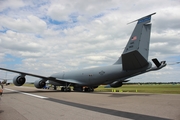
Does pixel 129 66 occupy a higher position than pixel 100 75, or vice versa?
pixel 129 66

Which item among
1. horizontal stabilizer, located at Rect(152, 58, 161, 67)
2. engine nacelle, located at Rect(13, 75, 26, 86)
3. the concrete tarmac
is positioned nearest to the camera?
the concrete tarmac

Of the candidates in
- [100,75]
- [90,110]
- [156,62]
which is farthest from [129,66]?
[90,110]

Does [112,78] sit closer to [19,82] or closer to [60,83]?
[60,83]

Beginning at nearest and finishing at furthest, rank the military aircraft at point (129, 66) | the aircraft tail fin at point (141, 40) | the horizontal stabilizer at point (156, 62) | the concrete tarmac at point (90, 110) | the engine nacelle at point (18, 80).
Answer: the concrete tarmac at point (90, 110), the military aircraft at point (129, 66), the horizontal stabilizer at point (156, 62), the aircraft tail fin at point (141, 40), the engine nacelle at point (18, 80)

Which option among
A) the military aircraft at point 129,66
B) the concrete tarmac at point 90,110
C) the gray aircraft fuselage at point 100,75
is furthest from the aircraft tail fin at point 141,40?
the concrete tarmac at point 90,110

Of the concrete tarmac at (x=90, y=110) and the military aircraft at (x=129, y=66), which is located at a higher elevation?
the military aircraft at (x=129, y=66)

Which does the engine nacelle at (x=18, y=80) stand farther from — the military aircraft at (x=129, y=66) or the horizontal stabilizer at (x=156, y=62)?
the horizontal stabilizer at (x=156, y=62)

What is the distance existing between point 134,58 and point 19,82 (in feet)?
55.9

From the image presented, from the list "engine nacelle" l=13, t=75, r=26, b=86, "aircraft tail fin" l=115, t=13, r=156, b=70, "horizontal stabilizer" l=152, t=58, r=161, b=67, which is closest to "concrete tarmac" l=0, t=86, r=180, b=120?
"horizontal stabilizer" l=152, t=58, r=161, b=67

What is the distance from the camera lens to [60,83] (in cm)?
3023

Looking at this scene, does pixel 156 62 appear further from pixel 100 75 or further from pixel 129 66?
pixel 100 75

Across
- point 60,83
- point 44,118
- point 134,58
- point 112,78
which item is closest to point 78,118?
point 44,118

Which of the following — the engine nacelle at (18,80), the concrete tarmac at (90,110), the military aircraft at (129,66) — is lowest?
the concrete tarmac at (90,110)

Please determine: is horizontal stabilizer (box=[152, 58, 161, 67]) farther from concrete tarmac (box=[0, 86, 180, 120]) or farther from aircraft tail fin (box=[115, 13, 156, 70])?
concrete tarmac (box=[0, 86, 180, 120])
